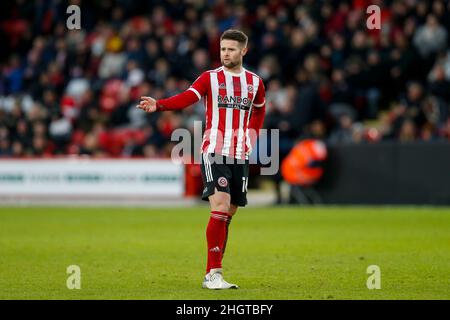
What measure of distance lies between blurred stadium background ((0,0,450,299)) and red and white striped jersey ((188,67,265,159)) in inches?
96.7

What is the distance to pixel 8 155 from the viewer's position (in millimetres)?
23781

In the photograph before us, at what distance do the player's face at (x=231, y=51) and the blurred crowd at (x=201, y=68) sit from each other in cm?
1131

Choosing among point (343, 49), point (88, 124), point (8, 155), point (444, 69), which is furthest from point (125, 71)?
point (444, 69)

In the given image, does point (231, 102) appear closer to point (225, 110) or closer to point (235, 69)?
point (225, 110)

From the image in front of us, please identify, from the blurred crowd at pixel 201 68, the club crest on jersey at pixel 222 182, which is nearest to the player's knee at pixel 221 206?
the club crest on jersey at pixel 222 182

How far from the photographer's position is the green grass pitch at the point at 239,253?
8180mm

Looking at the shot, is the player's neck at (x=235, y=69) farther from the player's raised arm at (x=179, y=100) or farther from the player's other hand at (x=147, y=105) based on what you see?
the player's other hand at (x=147, y=105)

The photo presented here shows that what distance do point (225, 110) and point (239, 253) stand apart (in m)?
3.27

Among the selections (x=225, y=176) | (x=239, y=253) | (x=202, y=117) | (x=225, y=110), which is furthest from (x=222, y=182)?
(x=202, y=117)

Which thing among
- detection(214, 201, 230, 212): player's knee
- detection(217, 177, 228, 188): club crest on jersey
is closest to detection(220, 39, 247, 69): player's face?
detection(217, 177, 228, 188): club crest on jersey

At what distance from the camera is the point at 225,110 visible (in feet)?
28.3

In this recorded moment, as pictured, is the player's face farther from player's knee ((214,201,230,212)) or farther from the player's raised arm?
player's knee ((214,201,230,212))

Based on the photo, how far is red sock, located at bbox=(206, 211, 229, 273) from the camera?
27.4ft
